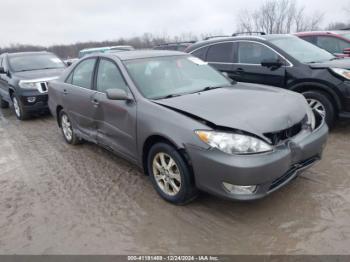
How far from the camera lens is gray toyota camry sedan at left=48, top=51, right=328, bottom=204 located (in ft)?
9.03

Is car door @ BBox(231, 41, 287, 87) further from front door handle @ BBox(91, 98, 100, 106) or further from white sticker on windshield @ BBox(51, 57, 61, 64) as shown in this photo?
white sticker on windshield @ BBox(51, 57, 61, 64)

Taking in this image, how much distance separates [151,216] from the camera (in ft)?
10.4

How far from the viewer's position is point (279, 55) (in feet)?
18.1

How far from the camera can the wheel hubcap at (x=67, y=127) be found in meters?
5.39

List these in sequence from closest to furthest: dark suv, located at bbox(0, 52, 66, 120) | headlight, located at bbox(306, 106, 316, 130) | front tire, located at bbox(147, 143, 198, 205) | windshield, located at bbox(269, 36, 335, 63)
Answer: front tire, located at bbox(147, 143, 198, 205), headlight, located at bbox(306, 106, 316, 130), windshield, located at bbox(269, 36, 335, 63), dark suv, located at bbox(0, 52, 66, 120)

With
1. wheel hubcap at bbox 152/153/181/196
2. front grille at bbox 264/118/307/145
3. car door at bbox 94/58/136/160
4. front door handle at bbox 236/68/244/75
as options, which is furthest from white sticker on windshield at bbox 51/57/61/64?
front grille at bbox 264/118/307/145

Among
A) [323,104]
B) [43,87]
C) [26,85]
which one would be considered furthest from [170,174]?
[26,85]

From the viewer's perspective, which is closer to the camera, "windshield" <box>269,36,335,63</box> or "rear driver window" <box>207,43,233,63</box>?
"windshield" <box>269,36,335,63</box>

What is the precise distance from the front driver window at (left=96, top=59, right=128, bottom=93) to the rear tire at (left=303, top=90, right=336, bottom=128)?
3253mm

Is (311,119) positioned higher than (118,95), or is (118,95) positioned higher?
(118,95)

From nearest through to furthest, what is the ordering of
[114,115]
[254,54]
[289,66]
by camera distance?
1. [114,115]
2. [289,66]
3. [254,54]

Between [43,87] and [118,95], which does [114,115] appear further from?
[43,87]

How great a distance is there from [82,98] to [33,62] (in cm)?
511

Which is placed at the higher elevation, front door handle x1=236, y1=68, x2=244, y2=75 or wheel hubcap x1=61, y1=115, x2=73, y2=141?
front door handle x1=236, y1=68, x2=244, y2=75
